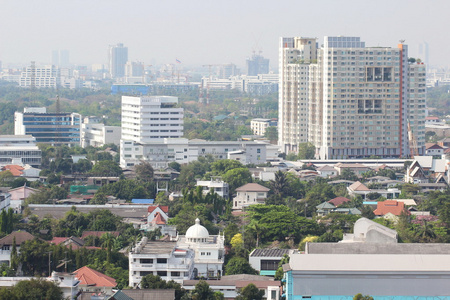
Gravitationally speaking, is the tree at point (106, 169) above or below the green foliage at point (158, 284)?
above

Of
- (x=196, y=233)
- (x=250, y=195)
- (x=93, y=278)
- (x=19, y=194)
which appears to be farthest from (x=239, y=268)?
(x=19, y=194)

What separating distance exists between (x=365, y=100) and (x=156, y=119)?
12.5 m

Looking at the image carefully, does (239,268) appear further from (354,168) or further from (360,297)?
(354,168)

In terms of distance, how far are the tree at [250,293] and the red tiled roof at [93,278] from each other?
3.12 m

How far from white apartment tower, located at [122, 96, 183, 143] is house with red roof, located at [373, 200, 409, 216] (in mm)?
26137

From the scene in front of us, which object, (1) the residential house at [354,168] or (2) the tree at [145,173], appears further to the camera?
(1) the residential house at [354,168]

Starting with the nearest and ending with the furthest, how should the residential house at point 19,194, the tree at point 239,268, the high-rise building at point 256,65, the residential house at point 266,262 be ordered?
the tree at point 239,268 → the residential house at point 266,262 → the residential house at point 19,194 → the high-rise building at point 256,65

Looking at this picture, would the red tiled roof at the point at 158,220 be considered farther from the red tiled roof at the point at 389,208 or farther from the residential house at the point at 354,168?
the residential house at the point at 354,168

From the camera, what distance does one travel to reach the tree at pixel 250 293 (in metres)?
25.9

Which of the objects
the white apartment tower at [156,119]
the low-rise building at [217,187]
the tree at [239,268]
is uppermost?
the white apartment tower at [156,119]

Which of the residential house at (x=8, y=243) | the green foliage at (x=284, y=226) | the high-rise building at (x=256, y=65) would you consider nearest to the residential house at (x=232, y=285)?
the residential house at (x=8, y=243)

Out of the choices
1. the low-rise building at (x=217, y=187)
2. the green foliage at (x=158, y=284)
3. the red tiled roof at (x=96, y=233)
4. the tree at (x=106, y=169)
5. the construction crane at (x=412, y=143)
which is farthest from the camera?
the construction crane at (x=412, y=143)

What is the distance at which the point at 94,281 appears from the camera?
1045 inches

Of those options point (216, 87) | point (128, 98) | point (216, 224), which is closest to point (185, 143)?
point (128, 98)
